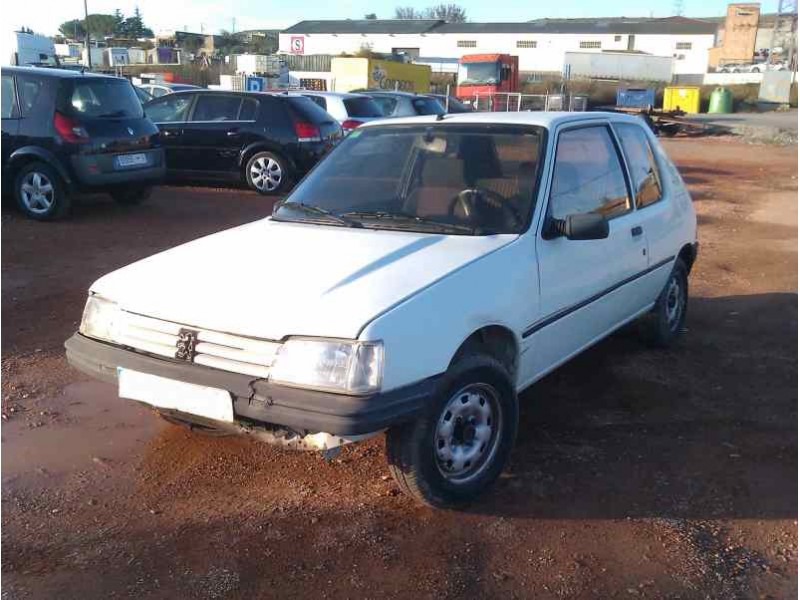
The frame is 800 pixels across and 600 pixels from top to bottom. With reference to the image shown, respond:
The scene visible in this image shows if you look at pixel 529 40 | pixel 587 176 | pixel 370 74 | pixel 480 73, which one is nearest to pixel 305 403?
pixel 587 176

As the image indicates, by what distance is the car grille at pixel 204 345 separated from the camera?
3.13 metres

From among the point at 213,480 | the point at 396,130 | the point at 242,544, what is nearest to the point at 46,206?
the point at 396,130

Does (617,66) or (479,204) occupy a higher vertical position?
(617,66)

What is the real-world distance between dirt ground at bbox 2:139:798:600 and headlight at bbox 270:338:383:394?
2.34ft

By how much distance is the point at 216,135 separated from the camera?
12.2 metres

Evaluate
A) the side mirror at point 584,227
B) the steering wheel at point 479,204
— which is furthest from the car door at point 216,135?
the side mirror at point 584,227

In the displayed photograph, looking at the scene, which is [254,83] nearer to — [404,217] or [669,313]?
[669,313]

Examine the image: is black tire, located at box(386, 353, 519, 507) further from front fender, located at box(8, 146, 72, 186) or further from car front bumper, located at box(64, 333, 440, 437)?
front fender, located at box(8, 146, 72, 186)

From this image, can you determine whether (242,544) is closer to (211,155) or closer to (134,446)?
(134,446)

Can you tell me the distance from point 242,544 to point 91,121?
751cm

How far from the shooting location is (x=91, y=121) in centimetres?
936

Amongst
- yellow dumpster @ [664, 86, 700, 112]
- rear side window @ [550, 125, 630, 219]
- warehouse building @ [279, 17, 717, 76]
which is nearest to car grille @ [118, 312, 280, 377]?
rear side window @ [550, 125, 630, 219]

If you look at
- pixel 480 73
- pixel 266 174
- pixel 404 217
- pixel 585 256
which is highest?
pixel 480 73

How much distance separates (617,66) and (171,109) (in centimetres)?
5198
